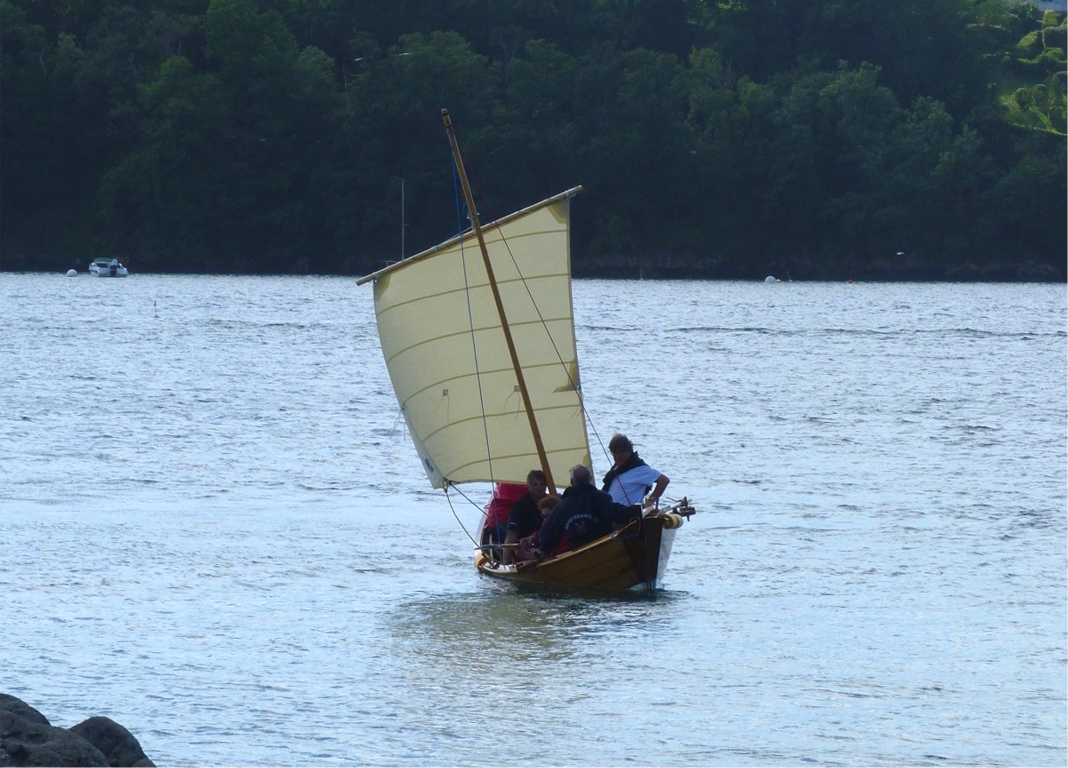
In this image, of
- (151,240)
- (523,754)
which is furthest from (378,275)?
(151,240)

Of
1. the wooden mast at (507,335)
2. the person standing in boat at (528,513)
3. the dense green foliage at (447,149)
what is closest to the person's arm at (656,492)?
the person standing in boat at (528,513)

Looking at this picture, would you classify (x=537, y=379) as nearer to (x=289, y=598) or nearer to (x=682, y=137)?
(x=289, y=598)

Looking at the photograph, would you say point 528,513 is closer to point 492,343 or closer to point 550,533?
point 550,533

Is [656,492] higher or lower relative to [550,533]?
higher

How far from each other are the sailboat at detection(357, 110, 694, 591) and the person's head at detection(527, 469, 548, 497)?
0.77m

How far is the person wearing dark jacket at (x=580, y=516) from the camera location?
18656 mm

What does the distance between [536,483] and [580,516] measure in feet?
4.16

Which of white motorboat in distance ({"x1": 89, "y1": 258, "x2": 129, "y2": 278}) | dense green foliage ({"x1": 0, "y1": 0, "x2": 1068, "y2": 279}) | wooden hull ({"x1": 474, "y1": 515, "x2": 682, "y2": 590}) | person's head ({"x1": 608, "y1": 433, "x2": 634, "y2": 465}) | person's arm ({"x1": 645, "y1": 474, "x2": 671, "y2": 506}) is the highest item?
dense green foliage ({"x1": 0, "y1": 0, "x2": 1068, "y2": 279})

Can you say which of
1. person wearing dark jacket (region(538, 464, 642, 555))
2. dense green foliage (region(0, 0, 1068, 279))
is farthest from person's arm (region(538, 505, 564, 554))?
dense green foliage (region(0, 0, 1068, 279))

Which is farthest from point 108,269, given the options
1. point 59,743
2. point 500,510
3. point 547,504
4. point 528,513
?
point 59,743

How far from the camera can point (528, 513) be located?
2025 cm

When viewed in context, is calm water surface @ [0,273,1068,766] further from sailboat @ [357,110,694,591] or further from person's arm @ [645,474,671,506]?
sailboat @ [357,110,694,591]

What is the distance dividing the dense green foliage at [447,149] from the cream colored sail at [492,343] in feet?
334

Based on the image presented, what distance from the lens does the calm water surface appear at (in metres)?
13.5
